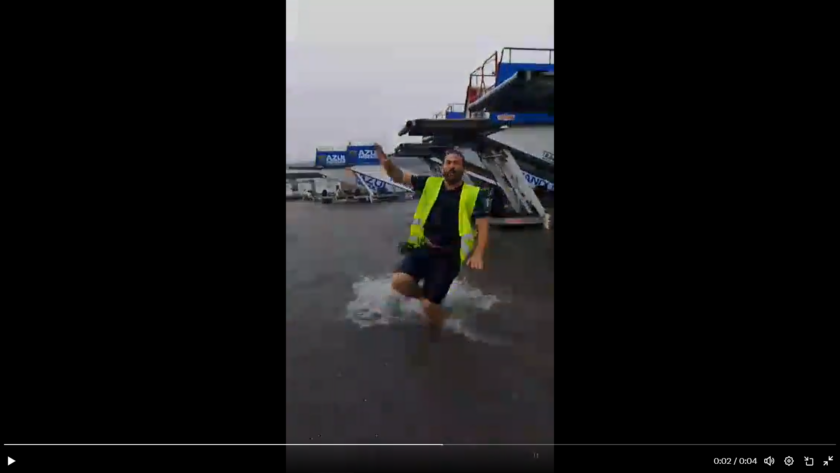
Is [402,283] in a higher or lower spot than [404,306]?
higher

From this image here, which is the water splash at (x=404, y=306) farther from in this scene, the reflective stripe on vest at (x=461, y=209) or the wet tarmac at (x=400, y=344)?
the reflective stripe on vest at (x=461, y=209)

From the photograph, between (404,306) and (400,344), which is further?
(404,306)

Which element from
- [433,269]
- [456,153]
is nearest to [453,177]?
[456,153]

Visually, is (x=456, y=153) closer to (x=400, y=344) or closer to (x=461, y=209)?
(x=461, y=209)

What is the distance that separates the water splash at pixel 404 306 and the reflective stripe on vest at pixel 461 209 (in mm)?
219

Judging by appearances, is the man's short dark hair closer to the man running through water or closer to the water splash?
the man running through water

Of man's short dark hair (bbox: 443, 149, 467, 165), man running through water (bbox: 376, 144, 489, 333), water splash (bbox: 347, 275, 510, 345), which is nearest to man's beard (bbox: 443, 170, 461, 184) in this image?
man running through water (bbox: 376, 144, 489, 333)

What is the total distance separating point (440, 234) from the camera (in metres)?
2.48

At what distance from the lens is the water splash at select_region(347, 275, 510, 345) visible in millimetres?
2410

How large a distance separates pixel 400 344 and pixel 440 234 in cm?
65

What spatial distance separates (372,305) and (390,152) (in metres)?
0.88

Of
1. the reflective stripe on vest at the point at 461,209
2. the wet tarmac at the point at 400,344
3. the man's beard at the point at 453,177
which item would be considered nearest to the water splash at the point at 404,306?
the wet tarmac at the point at 400,344

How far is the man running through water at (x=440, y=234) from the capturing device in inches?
96.2
